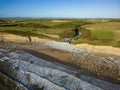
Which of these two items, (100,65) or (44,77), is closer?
(44,77)

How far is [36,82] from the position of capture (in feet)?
49.4

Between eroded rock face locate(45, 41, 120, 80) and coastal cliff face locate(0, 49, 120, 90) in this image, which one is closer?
coastal cliff face locate(0, 49, 120, 90)

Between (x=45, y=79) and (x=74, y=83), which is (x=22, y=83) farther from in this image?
(x=74, y=83)

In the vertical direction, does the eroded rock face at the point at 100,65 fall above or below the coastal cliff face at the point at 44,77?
below

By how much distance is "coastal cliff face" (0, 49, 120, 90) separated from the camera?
1415 centimetres

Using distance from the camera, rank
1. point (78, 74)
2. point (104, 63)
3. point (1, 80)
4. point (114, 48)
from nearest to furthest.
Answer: point (78, 74) → point (1, 80) → point (104, 63) → point (114, 48)

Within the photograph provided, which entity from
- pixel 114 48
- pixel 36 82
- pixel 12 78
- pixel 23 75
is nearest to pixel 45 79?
pixel 36 82

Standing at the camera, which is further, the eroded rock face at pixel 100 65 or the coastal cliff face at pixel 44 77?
the eroded rock face at pixel 100 65

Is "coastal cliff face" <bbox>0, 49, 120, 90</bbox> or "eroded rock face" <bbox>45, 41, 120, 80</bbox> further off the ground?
"coastal cliff face" <bbox>0, 49, 120, 90</bbox>

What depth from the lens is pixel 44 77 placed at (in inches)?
597

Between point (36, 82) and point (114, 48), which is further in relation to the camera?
point (114, 48)

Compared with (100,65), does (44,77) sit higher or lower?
higher

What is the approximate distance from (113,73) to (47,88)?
6595 millimetres

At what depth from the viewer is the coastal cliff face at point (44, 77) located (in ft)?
46.4
